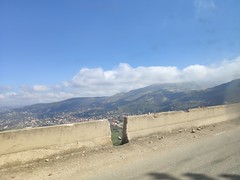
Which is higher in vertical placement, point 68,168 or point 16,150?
point 16,150

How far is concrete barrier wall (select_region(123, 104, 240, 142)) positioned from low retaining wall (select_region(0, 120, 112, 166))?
3.57 feet

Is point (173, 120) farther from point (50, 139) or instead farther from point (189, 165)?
point (50, 139)

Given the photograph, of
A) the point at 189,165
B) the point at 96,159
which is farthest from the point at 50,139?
the point at 189,165

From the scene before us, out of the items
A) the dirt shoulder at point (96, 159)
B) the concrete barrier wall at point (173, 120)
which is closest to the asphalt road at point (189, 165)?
the dirt shoulder at point (96, 159)

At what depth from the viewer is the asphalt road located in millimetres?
6555

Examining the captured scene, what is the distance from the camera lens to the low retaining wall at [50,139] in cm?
742

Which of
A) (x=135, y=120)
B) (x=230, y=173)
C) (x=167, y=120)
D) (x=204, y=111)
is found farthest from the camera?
(x=204, y=111)

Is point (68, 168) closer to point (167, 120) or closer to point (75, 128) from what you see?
point (75, 128)

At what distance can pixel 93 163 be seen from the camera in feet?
25.9

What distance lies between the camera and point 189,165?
24.3 ft

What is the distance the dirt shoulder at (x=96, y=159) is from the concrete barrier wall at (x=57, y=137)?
12.6 inches

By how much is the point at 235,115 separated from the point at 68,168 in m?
12.3

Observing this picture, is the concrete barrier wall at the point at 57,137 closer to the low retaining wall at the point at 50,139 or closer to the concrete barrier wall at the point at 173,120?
the low retaining wall at the point at 50,139

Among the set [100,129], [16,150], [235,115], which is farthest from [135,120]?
[235,115]
